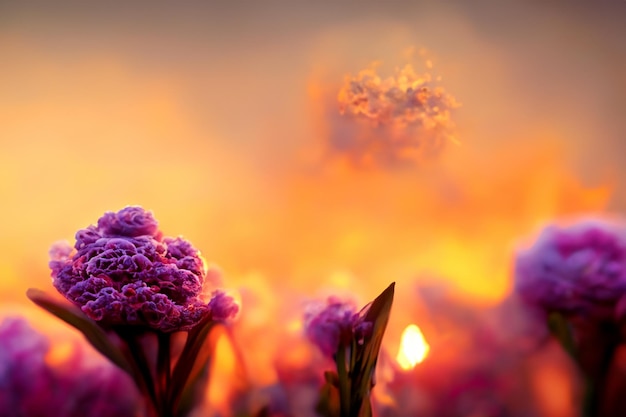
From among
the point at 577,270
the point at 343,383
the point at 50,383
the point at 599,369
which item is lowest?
the point at 50,383

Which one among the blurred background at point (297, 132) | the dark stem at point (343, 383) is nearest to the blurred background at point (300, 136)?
the blurred background at point (297, 132)

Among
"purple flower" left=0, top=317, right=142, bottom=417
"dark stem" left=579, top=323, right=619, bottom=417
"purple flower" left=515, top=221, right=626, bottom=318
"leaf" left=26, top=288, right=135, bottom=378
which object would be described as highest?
"purple flower" left=515, top=221, right=626, bottom=318

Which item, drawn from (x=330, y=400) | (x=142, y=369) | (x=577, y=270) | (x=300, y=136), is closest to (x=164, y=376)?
(x=142, y=369)

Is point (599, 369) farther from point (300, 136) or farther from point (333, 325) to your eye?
point (300, 136)

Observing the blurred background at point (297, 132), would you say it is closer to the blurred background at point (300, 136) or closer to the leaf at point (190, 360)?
the blurred background at point (300, 136)

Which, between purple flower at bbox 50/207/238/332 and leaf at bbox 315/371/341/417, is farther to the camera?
leaf at bbox 315/371/341/417

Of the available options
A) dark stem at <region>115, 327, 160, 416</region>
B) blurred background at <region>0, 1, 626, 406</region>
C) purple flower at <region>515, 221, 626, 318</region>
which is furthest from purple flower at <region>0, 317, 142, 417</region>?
purple flower at <region>515, 221, 626, 318</region>

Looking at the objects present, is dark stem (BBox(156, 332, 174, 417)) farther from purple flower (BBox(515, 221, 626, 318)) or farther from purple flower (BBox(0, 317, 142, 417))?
purple flower (BBox(515, 221, 626, 318))
